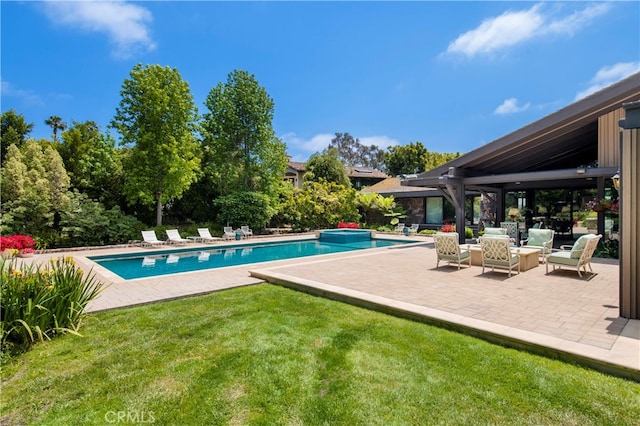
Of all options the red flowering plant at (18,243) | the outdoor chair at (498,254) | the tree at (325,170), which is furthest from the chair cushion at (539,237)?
the tree at (325,170)

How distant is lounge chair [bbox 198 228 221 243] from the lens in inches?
773

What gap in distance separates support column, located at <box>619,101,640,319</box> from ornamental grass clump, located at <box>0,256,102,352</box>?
8386 mm

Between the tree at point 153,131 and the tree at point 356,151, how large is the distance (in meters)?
53.4

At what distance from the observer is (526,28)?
1248cm

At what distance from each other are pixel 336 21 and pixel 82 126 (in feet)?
85.2

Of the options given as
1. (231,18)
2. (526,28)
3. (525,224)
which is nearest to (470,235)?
(525,224)

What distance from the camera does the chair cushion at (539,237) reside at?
11164mm

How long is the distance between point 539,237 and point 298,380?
1073 cm

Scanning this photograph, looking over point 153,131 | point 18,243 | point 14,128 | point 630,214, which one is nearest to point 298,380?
point 630,214

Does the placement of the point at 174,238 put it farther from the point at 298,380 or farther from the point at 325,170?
the point at 325,170

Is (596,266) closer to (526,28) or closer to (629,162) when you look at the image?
(629,162)

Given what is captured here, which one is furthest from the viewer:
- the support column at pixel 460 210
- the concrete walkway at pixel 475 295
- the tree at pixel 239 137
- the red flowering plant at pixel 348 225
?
the red flowering plant at pixel 348 225

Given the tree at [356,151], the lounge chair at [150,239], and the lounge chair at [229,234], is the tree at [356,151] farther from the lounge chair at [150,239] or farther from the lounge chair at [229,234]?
the lounge chair at [150,239]

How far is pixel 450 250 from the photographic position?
9.89m
